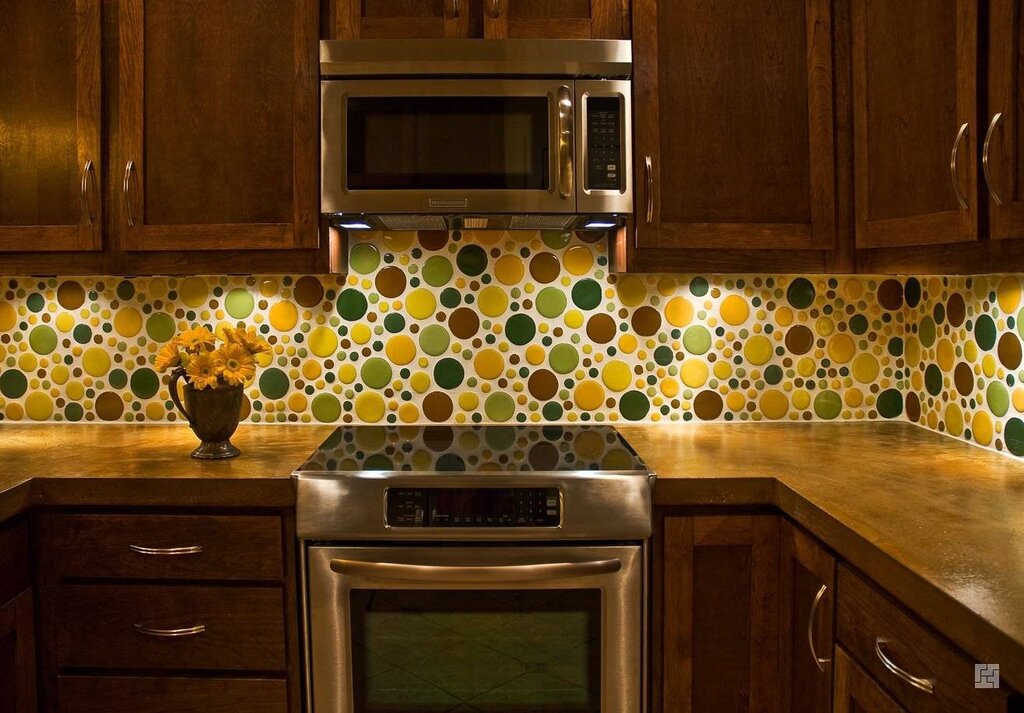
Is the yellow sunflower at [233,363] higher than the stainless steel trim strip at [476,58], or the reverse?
the stainless steel trim strip at [476,58]

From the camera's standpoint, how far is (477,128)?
199 cm

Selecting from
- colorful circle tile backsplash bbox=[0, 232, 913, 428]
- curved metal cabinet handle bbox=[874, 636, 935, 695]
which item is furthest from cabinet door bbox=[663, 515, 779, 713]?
colorful circle tile backsplash bbox=[0, 232, 913, 428]

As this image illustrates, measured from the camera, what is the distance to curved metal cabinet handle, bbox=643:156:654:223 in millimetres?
1994

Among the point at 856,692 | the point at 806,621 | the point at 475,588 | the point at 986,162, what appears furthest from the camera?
the point at 475,588

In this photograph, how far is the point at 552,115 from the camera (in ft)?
6.46

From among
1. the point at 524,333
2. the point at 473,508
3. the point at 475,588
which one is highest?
the point at 524,333

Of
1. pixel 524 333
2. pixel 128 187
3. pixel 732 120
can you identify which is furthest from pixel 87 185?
pixel 732 120

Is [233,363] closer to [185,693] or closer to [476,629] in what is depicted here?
[185,693]

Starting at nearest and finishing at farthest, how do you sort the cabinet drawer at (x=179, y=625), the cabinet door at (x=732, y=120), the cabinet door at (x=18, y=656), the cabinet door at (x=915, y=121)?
the cabinet door at (x=915, y=121) < the cabinet door at (x=18, y=656) < the cabinet drawer at (x=179, y=625) < the cabinet door at (x=732, y=120)

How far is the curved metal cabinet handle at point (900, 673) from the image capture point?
111 cm

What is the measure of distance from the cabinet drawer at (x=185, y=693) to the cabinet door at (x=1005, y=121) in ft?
5.42

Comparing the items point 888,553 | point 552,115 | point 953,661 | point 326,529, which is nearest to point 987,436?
point 888,553

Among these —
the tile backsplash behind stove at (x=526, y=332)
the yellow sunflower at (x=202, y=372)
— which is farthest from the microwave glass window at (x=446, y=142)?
the yellow sunflower at (x=202, y=372)

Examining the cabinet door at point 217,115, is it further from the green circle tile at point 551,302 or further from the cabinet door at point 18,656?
the cabinet door at point 18,656
